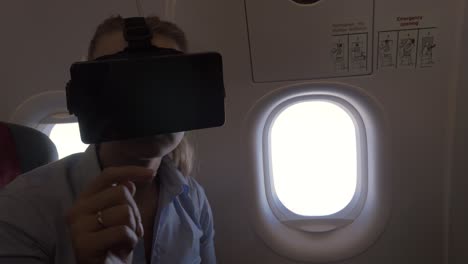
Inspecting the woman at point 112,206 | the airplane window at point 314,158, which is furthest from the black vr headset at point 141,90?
the airplane window at point 314,158

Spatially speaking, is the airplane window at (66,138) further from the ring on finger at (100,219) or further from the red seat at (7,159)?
the ring on finger at (100,219)

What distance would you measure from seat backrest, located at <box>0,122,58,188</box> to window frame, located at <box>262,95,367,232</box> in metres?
0.67

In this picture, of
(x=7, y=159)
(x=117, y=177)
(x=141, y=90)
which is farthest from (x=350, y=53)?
(x=7, y=159)

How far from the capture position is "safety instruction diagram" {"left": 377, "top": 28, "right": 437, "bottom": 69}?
1.20m

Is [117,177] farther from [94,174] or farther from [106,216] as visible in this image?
[94,174]

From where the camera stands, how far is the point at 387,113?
1.28 meters

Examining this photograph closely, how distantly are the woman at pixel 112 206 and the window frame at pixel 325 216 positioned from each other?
0.29 m

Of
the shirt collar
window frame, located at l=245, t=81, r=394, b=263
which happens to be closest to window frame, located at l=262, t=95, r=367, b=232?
window frame, located at l=245, t=81, r=394, b=263

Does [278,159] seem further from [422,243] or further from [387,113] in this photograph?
[422,243]

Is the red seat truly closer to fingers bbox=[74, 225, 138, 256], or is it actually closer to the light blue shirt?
the light blue shirt

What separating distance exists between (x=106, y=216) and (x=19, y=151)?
0.58 meters

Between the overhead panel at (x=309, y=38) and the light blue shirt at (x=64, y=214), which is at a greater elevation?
the overhead panel at (x=309, y=38)

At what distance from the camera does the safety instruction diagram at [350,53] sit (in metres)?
1.20

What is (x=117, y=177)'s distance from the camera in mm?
609
